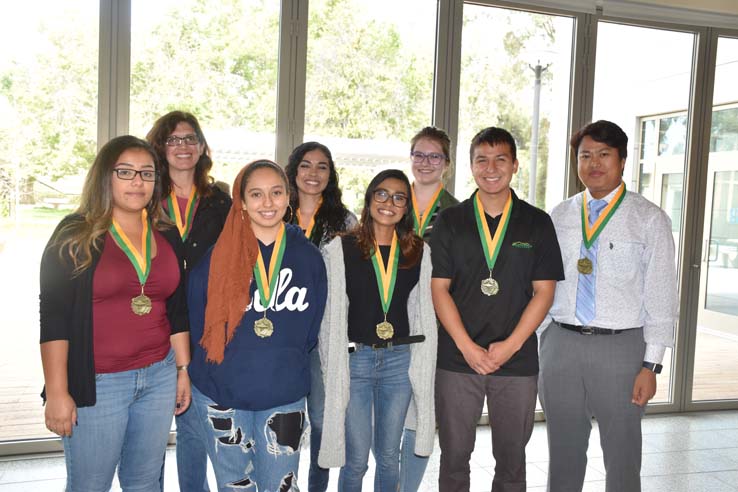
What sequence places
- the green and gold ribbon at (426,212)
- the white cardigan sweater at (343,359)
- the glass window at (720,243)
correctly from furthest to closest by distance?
1. the glass window at (720,243)
2. the green and gold ribbon at (426,212)
3. the white cardigan sweater at (343,359)

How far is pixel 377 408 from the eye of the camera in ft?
8.44

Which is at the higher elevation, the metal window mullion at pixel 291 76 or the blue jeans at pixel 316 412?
the metal window mullion at pixel 291 76

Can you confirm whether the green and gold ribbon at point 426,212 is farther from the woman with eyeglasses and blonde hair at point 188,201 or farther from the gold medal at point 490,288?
the woman with eyeglasses and blonde hair at point 188,201

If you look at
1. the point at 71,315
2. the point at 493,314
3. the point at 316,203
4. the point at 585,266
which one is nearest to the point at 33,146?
the point at 316,203

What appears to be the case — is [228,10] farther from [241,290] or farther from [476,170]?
[241,290]

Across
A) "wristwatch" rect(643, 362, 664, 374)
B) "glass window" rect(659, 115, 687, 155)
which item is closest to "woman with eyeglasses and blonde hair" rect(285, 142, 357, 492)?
"wristwatch" rect(643, 362, 664, 374)

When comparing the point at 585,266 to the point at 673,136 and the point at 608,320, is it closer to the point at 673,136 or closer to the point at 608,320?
the point at 608,320

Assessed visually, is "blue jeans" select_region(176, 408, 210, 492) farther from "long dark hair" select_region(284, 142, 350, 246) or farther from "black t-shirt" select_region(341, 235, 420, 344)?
"long dark hair" select_region(284, 142, 350, 246)

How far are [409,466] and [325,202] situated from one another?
4.55 feet

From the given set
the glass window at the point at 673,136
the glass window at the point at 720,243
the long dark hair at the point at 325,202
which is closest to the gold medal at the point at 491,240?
the long dark hair at the point at 325,202

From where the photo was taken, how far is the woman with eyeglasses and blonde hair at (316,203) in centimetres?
299

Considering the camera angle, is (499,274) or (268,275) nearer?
(268,275)

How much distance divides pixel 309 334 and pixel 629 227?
1.55 meters

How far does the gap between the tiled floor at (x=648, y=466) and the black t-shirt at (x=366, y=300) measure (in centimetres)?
137
